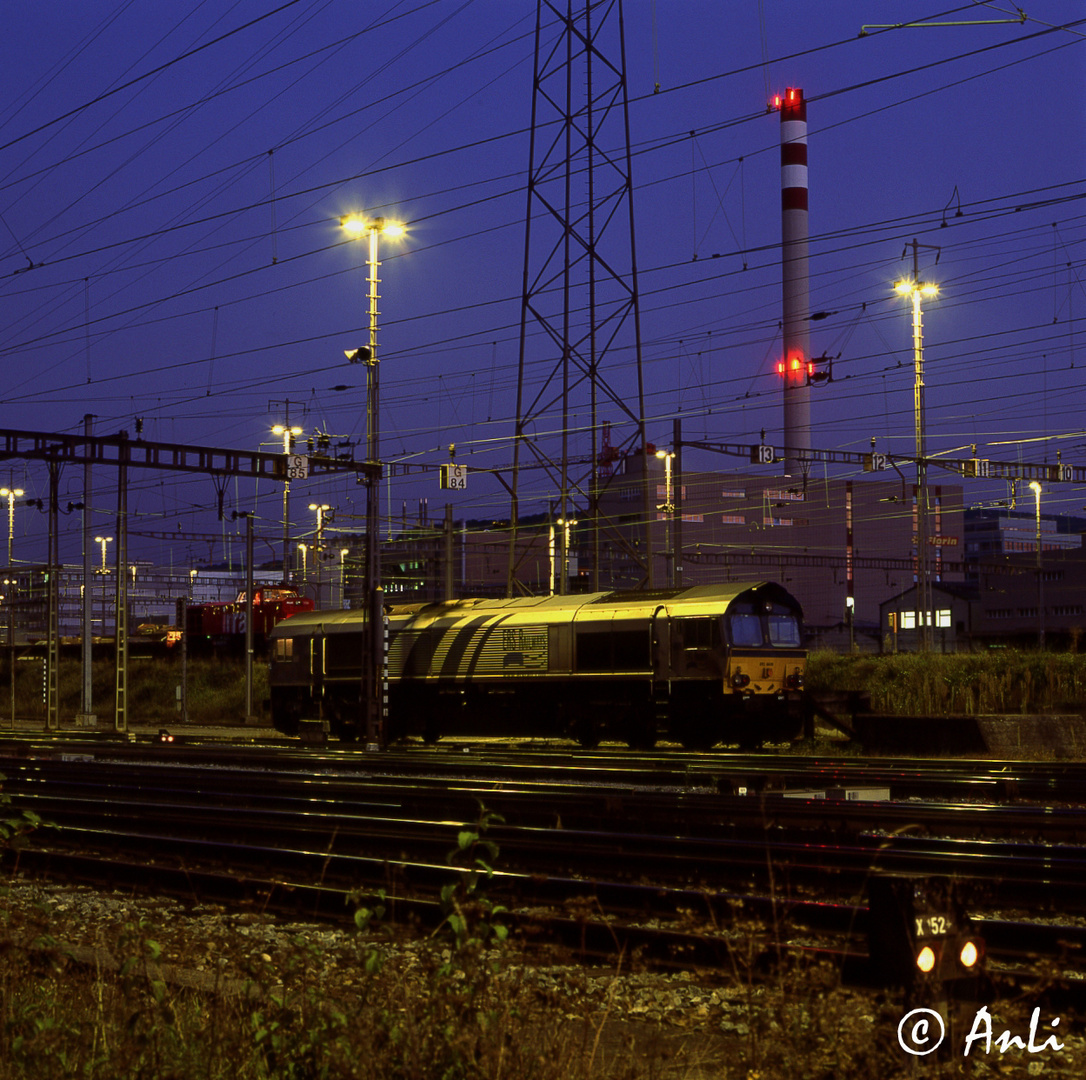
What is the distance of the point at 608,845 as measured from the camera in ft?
40.7

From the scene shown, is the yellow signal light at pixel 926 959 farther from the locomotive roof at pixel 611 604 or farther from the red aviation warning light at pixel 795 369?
the red aviation warning light at pixel 795 369

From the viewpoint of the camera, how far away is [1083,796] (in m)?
16.0

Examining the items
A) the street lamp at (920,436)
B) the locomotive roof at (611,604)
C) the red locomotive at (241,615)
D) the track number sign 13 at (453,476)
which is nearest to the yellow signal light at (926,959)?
the locomotive roof at (611,604)

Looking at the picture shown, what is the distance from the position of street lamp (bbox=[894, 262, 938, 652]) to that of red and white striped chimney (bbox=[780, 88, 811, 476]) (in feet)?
120

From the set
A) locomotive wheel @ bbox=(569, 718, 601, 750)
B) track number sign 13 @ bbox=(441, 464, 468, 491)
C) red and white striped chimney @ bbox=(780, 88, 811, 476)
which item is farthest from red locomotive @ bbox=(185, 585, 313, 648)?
red and white striped chimney @ bbox=(780, 88, 811, 476)

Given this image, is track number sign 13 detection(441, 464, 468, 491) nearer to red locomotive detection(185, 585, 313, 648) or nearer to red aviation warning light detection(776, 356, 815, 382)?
red locomotive detection(185, 585, 313, 648)

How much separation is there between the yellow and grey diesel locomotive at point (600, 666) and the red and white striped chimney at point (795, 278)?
52896 mm

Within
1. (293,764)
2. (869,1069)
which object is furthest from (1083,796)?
(293,764)

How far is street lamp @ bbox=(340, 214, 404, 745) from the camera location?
2931 centimetres

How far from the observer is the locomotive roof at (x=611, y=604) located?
2695 centimetres

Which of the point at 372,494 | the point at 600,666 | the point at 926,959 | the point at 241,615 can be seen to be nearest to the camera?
the point at 926,959

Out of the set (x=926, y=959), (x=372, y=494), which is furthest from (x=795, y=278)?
(x=926, y=959)

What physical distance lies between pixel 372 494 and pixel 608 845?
61.4ft

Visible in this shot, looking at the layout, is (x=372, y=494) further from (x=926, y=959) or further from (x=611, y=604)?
(x=926, y=959)
